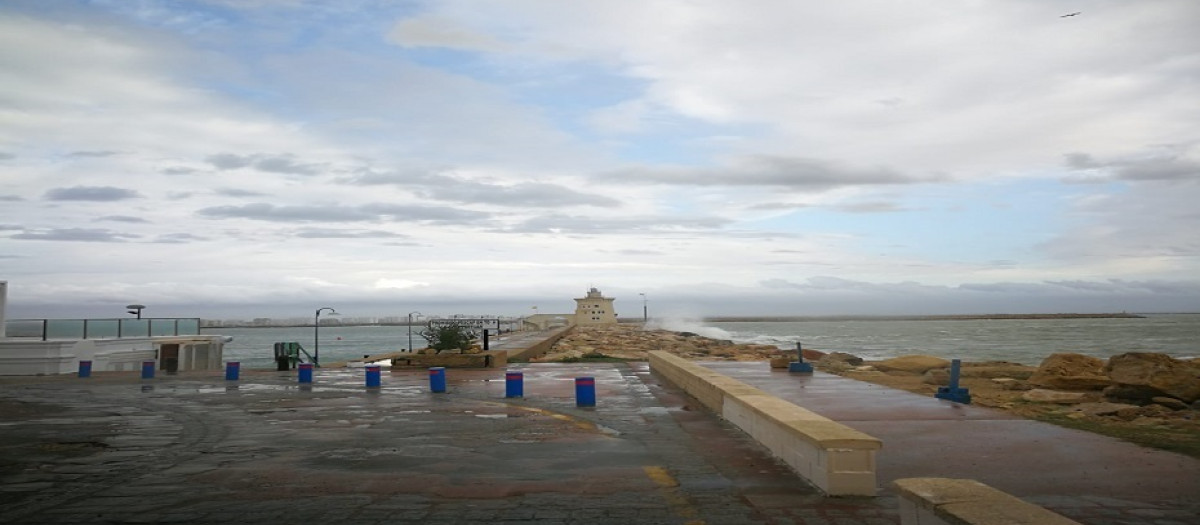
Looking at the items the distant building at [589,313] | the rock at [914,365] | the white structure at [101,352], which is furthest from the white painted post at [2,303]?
the distant building at [589,313]

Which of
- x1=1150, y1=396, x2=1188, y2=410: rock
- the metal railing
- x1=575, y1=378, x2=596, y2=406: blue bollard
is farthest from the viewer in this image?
the metal railing

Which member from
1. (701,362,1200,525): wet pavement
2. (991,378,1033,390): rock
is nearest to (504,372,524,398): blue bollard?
(701,362,1200,525): wet pavement

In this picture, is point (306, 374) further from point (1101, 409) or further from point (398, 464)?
point (1101, 409)

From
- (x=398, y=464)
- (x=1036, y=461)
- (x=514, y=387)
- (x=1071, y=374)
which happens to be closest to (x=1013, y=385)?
(x=1071, y=374)

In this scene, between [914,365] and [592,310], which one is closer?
[914,365]

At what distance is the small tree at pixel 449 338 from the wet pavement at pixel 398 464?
9.77 meters

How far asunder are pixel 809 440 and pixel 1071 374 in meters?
18.6

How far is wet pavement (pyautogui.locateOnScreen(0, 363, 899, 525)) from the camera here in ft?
24.5

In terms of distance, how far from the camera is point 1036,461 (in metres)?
9.61

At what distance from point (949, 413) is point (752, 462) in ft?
19.7

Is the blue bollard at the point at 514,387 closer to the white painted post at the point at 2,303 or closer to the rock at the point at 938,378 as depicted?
the rock at the point at 938,378

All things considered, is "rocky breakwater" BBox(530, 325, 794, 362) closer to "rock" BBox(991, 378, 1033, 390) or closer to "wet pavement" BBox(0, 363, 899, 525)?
"rock" BBox(991, 378, 1033, 390)

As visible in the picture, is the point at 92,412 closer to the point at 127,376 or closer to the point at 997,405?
the point at 127,376

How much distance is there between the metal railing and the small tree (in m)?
14.1
